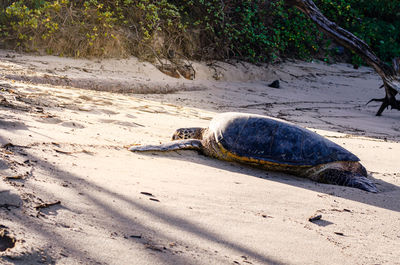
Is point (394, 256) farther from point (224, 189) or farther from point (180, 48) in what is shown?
point (180, 48)

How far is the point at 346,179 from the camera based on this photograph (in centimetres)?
353

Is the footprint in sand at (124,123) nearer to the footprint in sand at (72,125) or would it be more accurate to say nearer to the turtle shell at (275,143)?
the footprint in sand at (72,125)

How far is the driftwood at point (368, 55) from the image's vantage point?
7957mm

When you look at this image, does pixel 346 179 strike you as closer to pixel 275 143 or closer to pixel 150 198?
pixel 275 143

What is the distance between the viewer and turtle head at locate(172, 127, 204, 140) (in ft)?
13.2

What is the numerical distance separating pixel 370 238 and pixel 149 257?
4.27 ft

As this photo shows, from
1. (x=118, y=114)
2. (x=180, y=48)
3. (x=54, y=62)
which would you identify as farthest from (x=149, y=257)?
(x=180, y=48)

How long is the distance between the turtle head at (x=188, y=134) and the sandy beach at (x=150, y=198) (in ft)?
0.61

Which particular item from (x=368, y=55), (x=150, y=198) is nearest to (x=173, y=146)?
(x=150, y=198)

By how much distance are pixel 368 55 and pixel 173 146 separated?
5978mm

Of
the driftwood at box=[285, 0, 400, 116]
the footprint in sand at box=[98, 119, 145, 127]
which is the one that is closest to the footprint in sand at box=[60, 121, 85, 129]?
the footprint in sand at box=[98, 119, 145, 127]

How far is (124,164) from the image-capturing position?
Result: 289 centimetres

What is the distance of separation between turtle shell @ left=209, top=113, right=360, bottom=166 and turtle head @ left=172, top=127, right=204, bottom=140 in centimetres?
31

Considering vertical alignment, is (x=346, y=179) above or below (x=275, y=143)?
below
